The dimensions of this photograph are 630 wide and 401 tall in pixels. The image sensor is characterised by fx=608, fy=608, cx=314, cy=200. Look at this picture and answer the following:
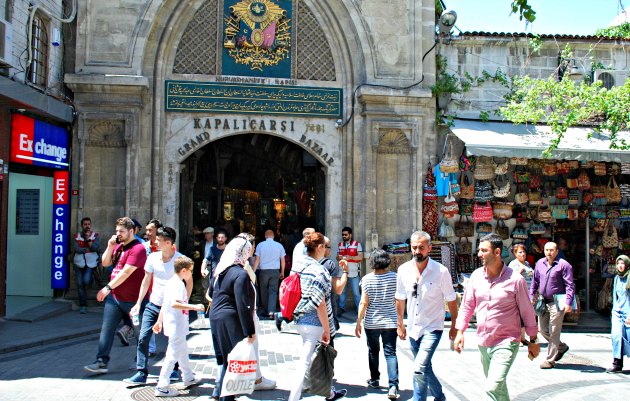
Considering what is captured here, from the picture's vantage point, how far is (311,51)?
1333 cm

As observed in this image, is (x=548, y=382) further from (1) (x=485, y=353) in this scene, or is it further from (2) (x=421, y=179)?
(2) (x=421, y=179)

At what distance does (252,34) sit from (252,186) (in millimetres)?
5735

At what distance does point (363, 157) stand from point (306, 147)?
1248 millimetres

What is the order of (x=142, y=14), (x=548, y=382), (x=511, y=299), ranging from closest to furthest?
(x=511, y=299) < (x=548, y=382) < (x=142, y=14)

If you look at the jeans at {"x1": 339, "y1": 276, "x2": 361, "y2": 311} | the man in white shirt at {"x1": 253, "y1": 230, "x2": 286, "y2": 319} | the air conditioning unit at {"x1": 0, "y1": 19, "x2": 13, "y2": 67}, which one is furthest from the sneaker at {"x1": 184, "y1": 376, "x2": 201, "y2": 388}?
the air conditioning unit at {"x1": 0, "y1": 19, "x2": 13, "y2": 67}

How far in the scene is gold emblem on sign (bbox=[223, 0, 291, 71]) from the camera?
13070 mm

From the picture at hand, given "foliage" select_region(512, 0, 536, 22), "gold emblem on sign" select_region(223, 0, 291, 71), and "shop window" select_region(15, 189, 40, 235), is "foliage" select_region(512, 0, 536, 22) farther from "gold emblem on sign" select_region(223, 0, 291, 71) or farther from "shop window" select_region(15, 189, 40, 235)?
"shop window" select_region(15, 189, 40, 235)

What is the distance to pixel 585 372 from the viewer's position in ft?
26.1

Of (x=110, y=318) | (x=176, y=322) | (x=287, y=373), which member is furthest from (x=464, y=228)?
(x=110, y=318)

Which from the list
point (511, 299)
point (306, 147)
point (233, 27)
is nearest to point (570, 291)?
point (511, 299)

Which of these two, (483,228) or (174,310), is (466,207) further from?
(174,310)

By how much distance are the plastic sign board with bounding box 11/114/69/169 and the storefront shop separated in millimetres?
7617

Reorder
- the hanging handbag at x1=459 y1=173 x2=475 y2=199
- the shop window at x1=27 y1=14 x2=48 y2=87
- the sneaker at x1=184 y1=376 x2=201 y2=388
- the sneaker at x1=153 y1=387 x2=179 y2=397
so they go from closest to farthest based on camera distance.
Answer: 1. the sneaker at x1=153 y1=387 x2=179 y2=397
2. the sneaker at x1=184 y1=376 x2=201 y2=388
3. the shop window at x1=27 y1=14 x2=48 y2=87
4. the hanging handbag at x1=459 y1=173 x2=475 y2=199

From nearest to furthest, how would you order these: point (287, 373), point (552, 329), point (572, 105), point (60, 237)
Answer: point (287, 373) → point (552, 329) → point (572, 105) → point (60, 237)
